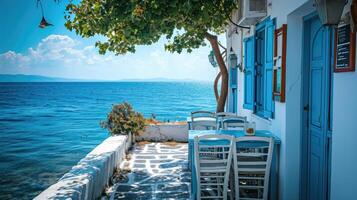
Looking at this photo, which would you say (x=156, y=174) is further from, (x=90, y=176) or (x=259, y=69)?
(x=259, y=69)

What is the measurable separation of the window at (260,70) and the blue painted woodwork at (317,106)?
777 mm

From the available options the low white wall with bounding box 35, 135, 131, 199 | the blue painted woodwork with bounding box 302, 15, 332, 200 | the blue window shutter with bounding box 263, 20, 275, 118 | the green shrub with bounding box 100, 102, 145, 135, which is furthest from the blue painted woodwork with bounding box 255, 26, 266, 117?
the green shrub with bounding box 100, 102, 145, 135

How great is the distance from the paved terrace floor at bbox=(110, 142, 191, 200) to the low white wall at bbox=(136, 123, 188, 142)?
0.52 metres

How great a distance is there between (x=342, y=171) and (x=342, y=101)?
1.71ft

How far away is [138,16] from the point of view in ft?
16.2

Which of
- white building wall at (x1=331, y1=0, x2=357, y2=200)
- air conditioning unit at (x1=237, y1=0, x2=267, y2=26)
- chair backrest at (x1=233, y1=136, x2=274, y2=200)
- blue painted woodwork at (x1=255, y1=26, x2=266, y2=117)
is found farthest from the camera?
blue painted woodwork at (x1=255, y1=26, x2=266, y2=117)

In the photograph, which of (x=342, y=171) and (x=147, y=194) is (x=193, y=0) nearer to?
(x=147, y=194)

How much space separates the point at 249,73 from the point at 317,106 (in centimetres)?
249

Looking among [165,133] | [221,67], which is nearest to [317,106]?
[221,67]

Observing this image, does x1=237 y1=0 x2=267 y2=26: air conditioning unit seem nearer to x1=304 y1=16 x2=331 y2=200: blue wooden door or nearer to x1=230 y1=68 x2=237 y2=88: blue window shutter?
x1=304 y1=16 x2=331 y2=200: blue wooden door

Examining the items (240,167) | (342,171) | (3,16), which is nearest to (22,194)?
(240,167)

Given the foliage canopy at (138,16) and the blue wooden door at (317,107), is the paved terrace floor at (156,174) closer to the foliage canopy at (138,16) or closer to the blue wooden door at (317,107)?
the blue wooden door at (317,107)

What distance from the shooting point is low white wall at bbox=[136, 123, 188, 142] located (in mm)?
7969

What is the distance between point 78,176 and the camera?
142 inches
